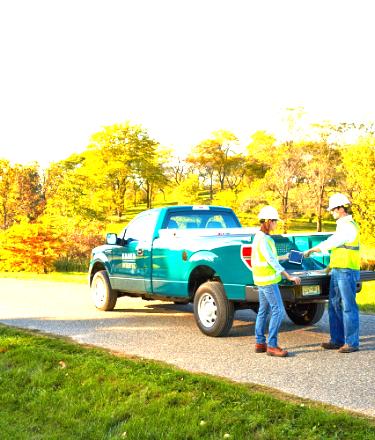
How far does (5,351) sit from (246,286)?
3337mm

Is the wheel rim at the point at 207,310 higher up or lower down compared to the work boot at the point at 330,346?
higher up

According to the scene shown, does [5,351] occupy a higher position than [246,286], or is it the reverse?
[246,286]

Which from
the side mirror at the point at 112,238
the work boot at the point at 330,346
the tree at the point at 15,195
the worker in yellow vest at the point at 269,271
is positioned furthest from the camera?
the tree at the point at 15,195

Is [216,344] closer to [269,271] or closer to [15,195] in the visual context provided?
[269,271]

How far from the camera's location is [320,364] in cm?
742

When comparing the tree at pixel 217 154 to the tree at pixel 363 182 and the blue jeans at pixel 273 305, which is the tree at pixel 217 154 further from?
the blue jeans at pixel 273 305

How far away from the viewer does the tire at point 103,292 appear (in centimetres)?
1206

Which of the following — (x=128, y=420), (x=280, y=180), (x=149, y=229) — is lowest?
(x=128, y=420)

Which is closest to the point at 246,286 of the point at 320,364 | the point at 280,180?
the point at 320,364

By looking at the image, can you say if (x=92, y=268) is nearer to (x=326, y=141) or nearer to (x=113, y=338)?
(x=113, y=338)

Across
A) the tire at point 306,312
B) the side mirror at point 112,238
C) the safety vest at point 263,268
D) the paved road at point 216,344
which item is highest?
the side mirror at point 112,238

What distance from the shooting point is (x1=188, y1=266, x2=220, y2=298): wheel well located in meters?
9.45

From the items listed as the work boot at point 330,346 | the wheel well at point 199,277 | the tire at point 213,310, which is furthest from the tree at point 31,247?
the work boot at point 330,346

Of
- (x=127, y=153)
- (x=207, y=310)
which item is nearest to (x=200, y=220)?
(x=207, y=310)
